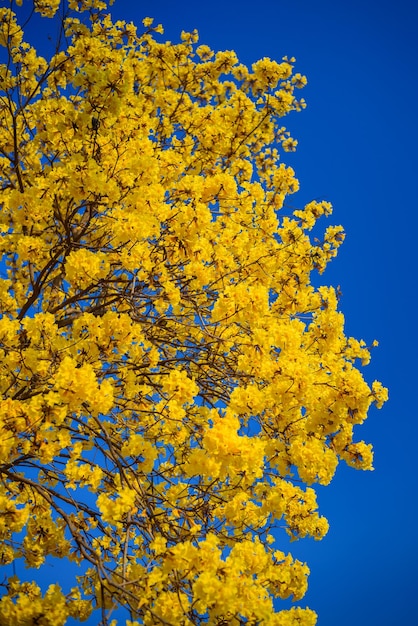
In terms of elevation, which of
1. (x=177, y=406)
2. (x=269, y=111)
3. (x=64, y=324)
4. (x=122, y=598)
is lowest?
(x=122, y=598)

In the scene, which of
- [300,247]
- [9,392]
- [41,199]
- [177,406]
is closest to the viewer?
[177,406]

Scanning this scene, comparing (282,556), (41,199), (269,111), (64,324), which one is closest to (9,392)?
(64,324)

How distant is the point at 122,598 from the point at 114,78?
3.69 metres

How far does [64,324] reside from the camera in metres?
4.79

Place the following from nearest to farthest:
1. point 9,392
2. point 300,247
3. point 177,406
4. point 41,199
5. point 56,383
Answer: point 56,383, point 177,406, point 41,199, point 9,392, point 300,247

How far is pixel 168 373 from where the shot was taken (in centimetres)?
380

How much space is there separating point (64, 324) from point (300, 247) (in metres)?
2.43

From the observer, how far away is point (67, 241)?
4.05 m

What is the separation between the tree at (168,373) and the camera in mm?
2889

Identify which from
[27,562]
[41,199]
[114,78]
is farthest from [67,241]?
[27,562]

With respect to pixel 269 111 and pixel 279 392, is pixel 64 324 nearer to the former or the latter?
pixel 279 392

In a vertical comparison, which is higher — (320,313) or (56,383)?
(320,313)

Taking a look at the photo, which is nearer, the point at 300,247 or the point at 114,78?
the point at 114,78

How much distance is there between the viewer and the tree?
2.89m
